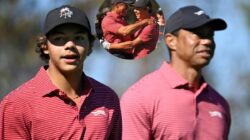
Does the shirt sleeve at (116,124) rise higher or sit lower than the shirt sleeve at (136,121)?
higher

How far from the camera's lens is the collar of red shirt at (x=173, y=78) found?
8.97 metres

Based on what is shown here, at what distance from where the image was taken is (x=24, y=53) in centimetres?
2439

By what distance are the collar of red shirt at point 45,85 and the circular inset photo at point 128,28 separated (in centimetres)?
175

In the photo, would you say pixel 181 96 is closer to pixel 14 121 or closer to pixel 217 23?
pixel 217 23

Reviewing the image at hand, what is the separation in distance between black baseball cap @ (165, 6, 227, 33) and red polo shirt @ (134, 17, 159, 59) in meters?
0.53

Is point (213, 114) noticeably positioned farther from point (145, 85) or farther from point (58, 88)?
point (58, 88)

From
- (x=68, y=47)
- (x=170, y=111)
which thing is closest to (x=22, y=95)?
(x=68, y=47)

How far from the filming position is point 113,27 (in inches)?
384

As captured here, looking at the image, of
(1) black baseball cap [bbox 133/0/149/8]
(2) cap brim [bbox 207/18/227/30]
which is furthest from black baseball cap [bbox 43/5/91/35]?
(1) black baseball cap [bbox 133/0/149/8]

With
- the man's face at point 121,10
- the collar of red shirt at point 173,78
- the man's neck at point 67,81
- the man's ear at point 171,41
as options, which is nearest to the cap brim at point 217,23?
the man's ear at point 171,41

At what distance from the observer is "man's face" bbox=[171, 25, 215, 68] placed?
893cm

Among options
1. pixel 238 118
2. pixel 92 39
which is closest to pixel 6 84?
pixel 238 118

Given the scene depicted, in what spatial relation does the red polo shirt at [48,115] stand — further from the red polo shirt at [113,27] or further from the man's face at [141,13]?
the man's face at [141,13]

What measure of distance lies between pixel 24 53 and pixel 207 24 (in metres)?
15.6
